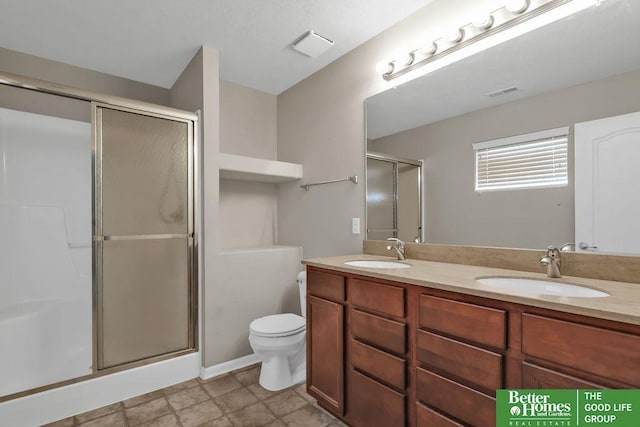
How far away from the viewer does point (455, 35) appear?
5.82 ft

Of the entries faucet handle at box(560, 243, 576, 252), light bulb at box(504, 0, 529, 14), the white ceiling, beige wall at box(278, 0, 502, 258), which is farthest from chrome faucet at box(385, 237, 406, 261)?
the white ceiling

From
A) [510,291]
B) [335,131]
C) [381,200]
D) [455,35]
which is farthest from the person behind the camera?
[335,131]

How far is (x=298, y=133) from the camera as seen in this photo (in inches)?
117

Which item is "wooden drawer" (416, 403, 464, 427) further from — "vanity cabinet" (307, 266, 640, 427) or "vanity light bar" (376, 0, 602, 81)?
"vanity light bar" (376, 0, 602, 81)

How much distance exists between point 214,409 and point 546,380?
181 centimetres

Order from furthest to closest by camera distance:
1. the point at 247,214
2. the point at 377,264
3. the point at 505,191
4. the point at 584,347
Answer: the point at 247,214, the point at 377,264, the point at 505,191, the point at 584,347

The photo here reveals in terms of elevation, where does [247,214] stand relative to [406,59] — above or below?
below

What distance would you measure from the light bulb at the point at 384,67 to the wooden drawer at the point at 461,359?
1693 mm

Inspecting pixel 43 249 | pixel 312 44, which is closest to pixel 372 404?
pixel 312 44

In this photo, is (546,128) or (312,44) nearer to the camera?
(546,128)

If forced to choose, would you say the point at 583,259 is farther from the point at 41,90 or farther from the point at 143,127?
the point at 41,90

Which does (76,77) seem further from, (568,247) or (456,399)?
(568,247)

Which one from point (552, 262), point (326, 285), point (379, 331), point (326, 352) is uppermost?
point (552, 262)

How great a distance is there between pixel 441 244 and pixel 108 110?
7.65 ft
